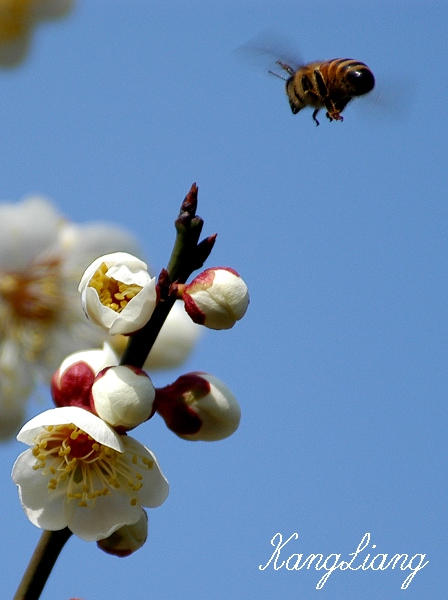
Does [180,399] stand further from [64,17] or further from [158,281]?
[64,17]

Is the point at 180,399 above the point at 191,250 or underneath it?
underneath

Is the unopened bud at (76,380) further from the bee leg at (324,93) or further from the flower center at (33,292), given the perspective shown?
the bee leg at (324,93)

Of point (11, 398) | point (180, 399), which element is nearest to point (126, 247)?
point (11, 398)

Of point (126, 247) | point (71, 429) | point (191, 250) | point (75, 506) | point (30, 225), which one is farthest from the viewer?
point (30, 225)

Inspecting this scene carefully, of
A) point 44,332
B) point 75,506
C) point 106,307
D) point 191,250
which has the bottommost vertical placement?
point 75,506

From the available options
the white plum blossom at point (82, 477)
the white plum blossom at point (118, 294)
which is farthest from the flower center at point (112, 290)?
the white plum blossom at point (82, 477)

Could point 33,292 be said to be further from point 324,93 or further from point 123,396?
point 123,396
